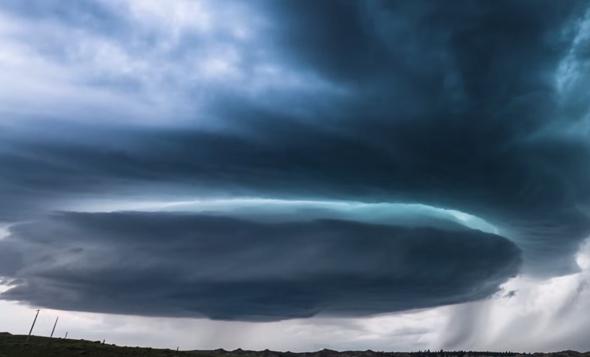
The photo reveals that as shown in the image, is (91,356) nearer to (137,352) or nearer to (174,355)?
(137,352)

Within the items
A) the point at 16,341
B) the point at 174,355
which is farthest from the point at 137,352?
the point at 16,341

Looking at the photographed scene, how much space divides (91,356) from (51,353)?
Result: 39.8 feet

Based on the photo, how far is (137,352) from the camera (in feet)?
592

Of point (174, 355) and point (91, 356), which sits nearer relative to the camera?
point (91, 356)

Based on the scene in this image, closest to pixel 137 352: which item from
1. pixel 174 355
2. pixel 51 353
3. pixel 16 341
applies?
pixel 174 355

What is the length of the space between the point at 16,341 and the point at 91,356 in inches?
1098

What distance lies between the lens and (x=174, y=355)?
18575 cm

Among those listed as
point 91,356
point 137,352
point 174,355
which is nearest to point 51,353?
point 91,356

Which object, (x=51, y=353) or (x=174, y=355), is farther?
(x=174, y=355)

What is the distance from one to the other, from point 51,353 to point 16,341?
17.6m

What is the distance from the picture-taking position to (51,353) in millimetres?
167875

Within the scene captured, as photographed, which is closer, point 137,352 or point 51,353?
point 51,353

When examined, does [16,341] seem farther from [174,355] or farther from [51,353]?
[174,355]

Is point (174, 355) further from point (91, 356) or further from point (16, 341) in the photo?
point (16, 341)
